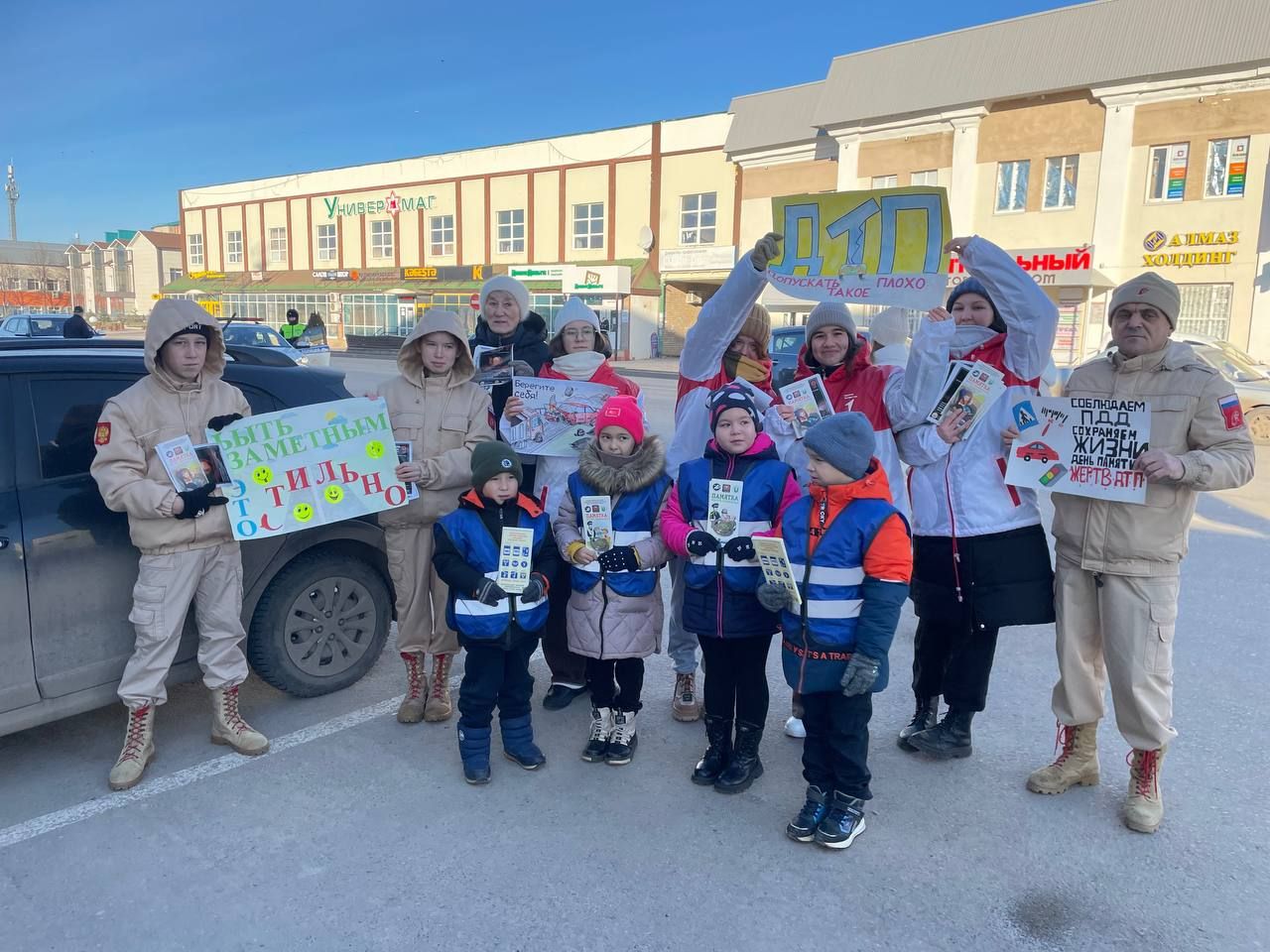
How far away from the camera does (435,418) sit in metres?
4.24

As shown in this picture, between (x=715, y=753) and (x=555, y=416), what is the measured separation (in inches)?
69.6

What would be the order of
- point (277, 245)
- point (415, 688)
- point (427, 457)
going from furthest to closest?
1. point (277, 245)
2. point (415, 688)
3. point (427, 457)

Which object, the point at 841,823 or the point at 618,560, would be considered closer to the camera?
Answer: the point at 841,823

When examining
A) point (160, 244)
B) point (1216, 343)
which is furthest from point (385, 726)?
point (160, 244)

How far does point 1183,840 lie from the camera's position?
3279 millimetres

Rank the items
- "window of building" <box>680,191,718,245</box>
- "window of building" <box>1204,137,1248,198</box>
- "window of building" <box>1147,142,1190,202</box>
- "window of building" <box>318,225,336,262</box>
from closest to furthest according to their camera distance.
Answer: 1. "window of building" <box>1204,137,1248,198</box>
2. "window of building" <box>1147,142,1190,202</box>
3. "window of building" <box>680,191,718,245</box>
4. "window of building" <box>318,225,336,262</box>

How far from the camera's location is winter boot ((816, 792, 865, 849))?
3.21 metres

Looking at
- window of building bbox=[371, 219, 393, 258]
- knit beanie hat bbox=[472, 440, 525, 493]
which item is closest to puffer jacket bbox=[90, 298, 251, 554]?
knit beanie hat bbox=[472, 440, 525, 493]

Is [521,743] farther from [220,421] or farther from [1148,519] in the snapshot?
[1148,519]

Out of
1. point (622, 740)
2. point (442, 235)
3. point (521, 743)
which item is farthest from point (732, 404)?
point (442, 235)

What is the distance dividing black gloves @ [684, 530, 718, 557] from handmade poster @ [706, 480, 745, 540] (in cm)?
4

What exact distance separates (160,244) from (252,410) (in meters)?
78.4

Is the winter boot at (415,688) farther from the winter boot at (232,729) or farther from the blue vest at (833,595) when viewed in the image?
the blue vest at (833,595)

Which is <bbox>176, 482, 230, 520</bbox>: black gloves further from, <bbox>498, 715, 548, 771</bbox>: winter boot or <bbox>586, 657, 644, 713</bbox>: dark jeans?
<bbox>586, 657, 644, 713</bbox>: dark jeans
